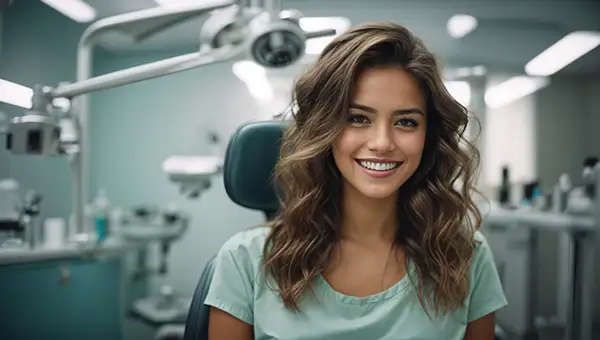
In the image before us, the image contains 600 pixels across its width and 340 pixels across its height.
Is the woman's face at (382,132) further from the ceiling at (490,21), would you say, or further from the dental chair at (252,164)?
the ceiling at (490,21)

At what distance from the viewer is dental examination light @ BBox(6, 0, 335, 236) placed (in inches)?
44.6

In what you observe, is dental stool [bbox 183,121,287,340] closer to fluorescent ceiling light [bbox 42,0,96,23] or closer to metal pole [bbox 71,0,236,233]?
metal pole [bbox 71,0,236,233]

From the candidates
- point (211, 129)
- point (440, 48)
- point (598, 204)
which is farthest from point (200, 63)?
point (598, 204)

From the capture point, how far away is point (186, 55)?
3.95ft

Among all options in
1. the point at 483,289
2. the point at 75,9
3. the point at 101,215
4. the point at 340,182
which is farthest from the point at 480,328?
the point at 75,9

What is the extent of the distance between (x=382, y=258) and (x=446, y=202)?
Answer: 0.19 m

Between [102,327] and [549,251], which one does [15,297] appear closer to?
[102,327]

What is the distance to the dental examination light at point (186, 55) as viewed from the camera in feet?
3.71

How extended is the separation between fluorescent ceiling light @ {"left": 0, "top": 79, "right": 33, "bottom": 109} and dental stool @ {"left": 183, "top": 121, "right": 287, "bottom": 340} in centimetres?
61

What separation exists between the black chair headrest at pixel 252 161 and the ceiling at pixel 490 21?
743mm

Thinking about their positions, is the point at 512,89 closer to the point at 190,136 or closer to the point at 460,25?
the point at 460,25

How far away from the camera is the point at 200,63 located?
1191 millimetres

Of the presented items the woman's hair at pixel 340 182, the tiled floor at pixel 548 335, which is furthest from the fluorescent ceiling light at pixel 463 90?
the tiled floor at pixel 548 335

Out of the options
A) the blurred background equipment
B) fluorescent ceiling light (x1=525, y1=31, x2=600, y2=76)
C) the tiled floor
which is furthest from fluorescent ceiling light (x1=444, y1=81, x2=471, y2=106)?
the tiled floor
